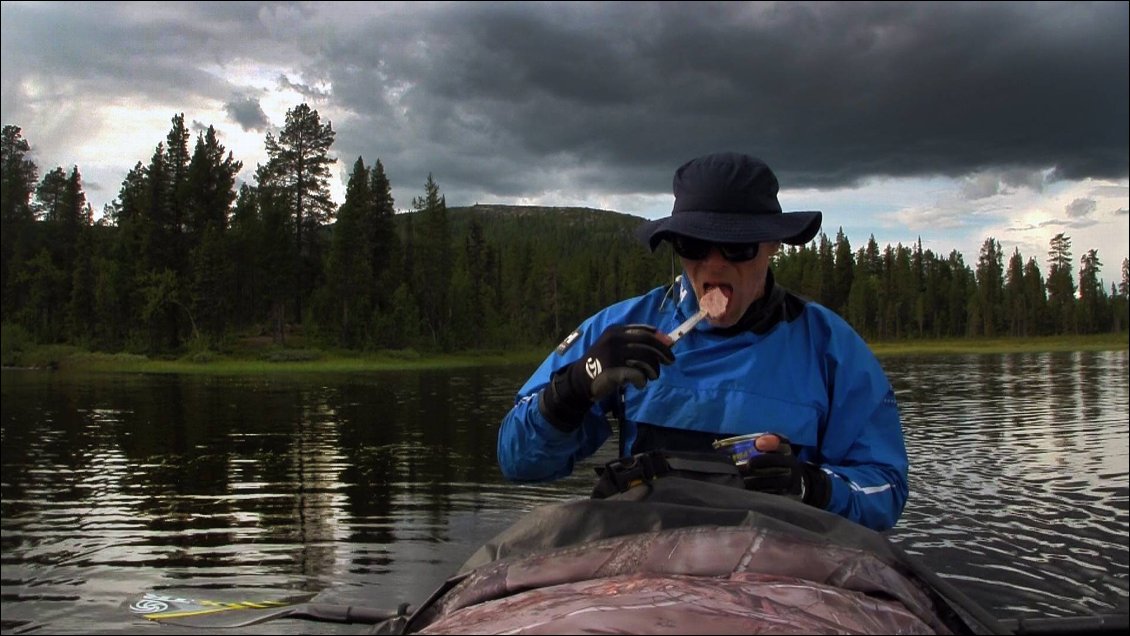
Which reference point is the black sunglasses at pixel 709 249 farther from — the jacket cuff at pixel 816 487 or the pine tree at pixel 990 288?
the pine tree at pixel 990 288

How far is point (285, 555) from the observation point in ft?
28.0

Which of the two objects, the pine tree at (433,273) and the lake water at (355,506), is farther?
the pine tree at (433,273)

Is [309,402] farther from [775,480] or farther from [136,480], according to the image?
[775,480]

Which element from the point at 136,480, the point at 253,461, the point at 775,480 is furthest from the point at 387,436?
the point at 775,480

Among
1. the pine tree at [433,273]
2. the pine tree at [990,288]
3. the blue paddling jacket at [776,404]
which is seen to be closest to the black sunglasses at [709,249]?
the blue paddling jacket at [776,404]

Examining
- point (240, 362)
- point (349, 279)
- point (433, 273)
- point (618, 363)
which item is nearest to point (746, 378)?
point (618, 363)

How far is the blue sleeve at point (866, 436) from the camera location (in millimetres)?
2848

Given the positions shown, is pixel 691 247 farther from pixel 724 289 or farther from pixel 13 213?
pixel 13 213

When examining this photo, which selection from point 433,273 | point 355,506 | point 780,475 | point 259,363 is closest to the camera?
point 780,475

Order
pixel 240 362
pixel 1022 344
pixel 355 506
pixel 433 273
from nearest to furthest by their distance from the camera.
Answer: pixel 355 506 → pixel 240 362 → pixel 433 273 → pixel 1022 344

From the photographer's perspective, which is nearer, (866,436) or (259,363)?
(866,436)

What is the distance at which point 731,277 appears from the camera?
288 cm

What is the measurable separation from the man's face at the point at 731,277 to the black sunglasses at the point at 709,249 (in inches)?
0.5

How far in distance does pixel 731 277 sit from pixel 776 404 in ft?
1.43
